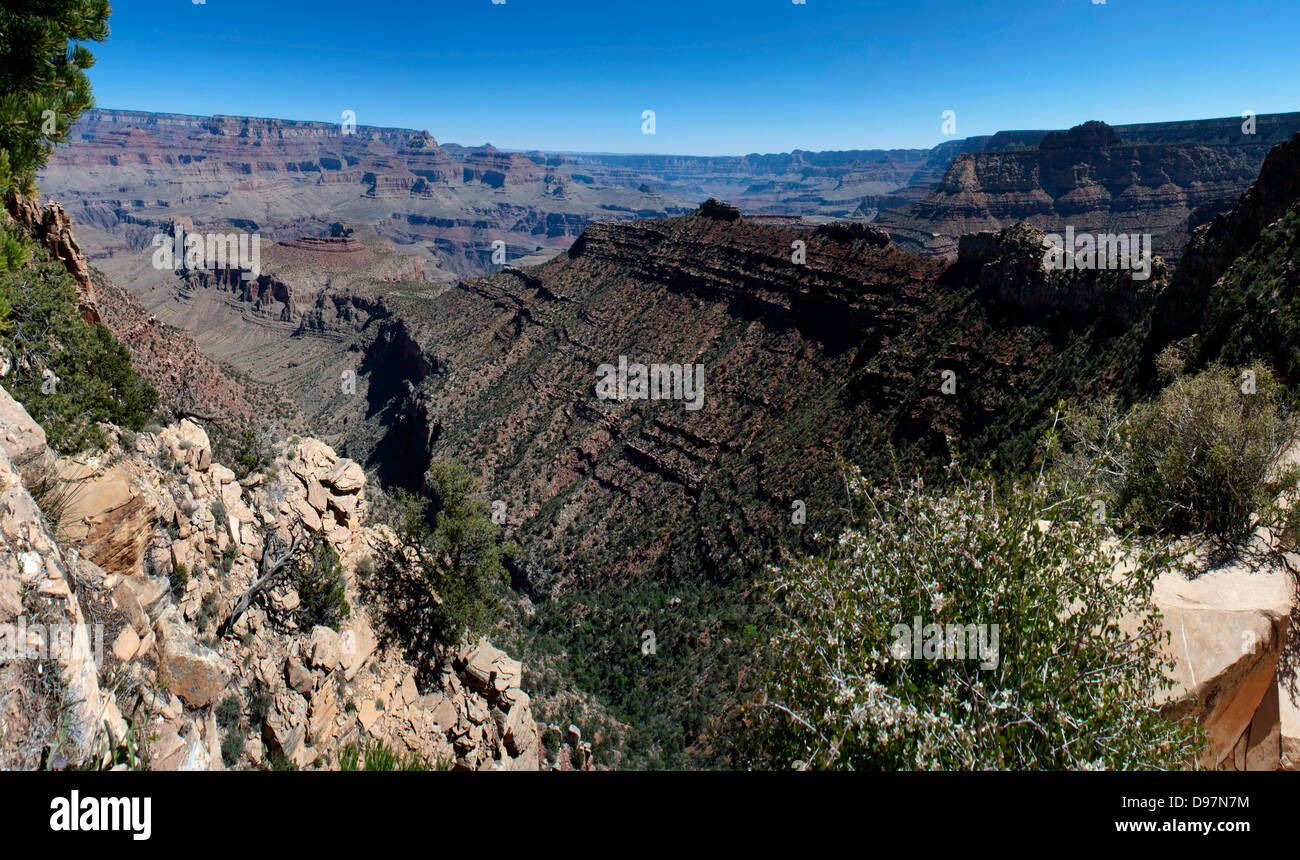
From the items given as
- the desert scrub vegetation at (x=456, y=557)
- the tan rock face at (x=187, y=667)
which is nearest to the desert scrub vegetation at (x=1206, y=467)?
the tan rock face at (x=187, y=667)

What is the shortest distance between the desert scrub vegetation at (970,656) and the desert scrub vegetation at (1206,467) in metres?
1.46

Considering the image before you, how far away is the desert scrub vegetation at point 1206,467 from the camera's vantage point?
31.9ft

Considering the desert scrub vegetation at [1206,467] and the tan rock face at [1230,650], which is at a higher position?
the desert scrub vegetation at [1206,467]

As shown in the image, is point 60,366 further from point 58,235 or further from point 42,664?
point 42,664

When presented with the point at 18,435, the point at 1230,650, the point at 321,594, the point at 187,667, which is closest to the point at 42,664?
the point at 187,667

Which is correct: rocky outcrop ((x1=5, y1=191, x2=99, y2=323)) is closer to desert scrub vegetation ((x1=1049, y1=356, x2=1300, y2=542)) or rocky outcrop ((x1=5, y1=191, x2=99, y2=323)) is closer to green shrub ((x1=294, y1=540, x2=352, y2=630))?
green shrub ((x1=294, y1=540, x2=352, y2=630))

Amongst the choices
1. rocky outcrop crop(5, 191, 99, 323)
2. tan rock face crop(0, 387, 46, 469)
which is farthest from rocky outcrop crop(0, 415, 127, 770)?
rocky outcrop crop(5, 191, 99, 323)

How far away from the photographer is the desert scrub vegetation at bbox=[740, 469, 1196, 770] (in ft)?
22.4

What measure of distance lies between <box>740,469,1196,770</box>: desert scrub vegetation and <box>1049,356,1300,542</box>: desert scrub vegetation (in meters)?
1.46

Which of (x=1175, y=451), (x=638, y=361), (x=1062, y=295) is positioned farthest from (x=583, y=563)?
(x=1175, y=451)

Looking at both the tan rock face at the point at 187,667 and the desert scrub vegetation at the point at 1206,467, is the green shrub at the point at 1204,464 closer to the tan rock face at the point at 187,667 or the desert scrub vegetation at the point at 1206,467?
the desert scrub vegetation at the point at 1206,467

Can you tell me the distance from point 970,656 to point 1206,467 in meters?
5.94

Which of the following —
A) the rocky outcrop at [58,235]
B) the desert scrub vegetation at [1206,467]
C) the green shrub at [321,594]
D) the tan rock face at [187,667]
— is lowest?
the green shrub at [321,594]

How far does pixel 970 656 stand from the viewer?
7715mm
